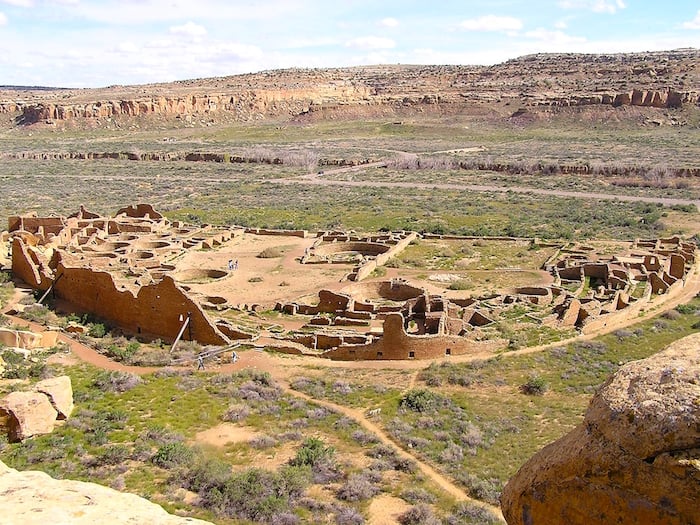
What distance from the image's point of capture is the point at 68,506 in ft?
22.7

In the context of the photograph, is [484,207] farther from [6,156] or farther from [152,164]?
[6,156]

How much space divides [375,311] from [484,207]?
31821 mm

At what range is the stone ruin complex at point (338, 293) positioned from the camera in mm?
24703

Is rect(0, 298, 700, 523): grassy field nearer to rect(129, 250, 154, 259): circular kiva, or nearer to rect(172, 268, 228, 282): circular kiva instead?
rect(172, 268, 228, 282): circular kiva

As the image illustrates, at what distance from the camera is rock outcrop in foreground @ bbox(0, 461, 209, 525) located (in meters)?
6.58

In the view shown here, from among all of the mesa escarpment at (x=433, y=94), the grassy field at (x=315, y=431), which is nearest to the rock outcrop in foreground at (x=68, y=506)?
the grassy field at (x=315, y=431)

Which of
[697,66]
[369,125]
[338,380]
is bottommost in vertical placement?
[338,380]

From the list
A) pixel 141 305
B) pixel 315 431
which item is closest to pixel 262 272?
pixel 141 305

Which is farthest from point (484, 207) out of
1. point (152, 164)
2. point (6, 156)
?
point (6, 156)

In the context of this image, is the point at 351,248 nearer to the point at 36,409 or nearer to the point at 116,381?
the point at 116,381

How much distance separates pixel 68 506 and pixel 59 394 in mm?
11726

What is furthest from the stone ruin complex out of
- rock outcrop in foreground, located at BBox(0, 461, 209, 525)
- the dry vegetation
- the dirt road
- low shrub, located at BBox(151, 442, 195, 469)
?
the dirt road

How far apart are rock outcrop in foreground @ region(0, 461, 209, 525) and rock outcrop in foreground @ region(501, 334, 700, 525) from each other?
3.60 metres

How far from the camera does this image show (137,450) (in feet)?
52.3
